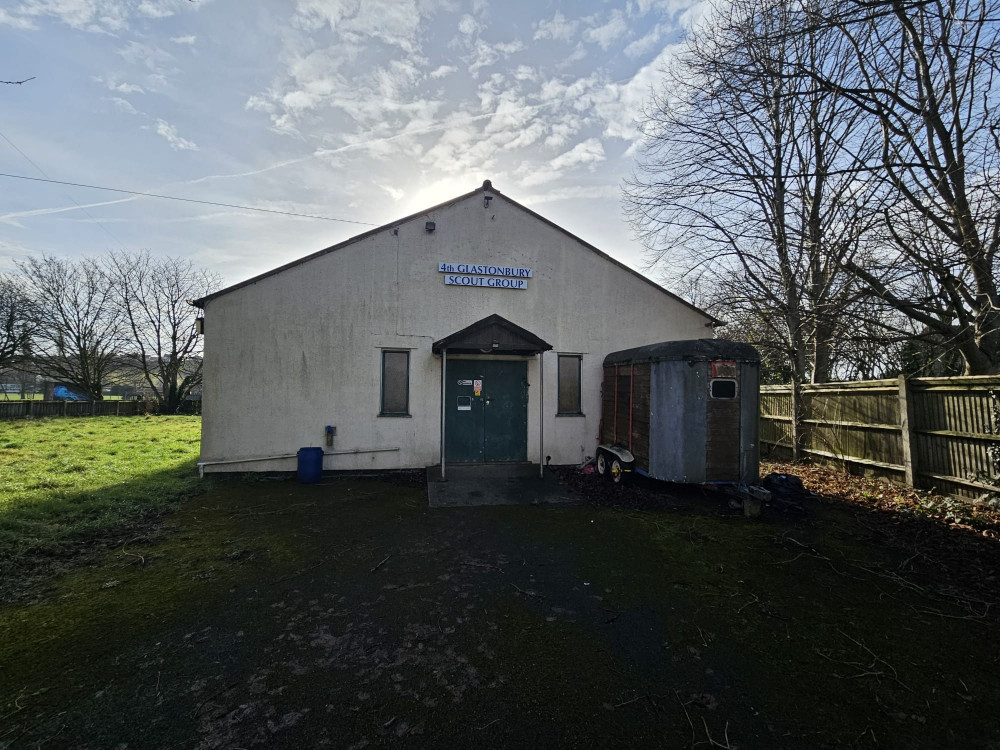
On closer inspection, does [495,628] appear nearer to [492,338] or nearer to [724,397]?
[724,397]

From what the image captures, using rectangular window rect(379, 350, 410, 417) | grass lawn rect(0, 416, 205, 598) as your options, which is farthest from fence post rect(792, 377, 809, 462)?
grass lawn rect(0, 416, 205, 598)

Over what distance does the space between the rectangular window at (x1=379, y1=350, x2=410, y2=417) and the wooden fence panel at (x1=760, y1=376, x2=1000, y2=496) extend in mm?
9467

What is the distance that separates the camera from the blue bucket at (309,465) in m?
8.58

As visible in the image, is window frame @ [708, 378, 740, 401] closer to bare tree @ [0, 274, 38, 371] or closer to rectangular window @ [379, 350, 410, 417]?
rectangular window @ [379, 350, 410, 417]

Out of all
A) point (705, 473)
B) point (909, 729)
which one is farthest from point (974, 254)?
point (909, 729)

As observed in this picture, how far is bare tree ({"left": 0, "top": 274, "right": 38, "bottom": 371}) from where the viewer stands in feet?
76.9

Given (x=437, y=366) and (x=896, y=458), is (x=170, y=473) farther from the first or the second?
(x=896, y=458)

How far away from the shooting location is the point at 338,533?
5.87 meters

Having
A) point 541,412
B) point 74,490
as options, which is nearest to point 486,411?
point 541,412

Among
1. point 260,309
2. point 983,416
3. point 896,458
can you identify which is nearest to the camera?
point 983,416

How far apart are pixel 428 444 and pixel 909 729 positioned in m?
8.09

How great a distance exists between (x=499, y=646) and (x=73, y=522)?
6.52 m

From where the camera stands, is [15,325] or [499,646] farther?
[15,325]

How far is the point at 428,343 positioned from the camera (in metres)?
9.58
